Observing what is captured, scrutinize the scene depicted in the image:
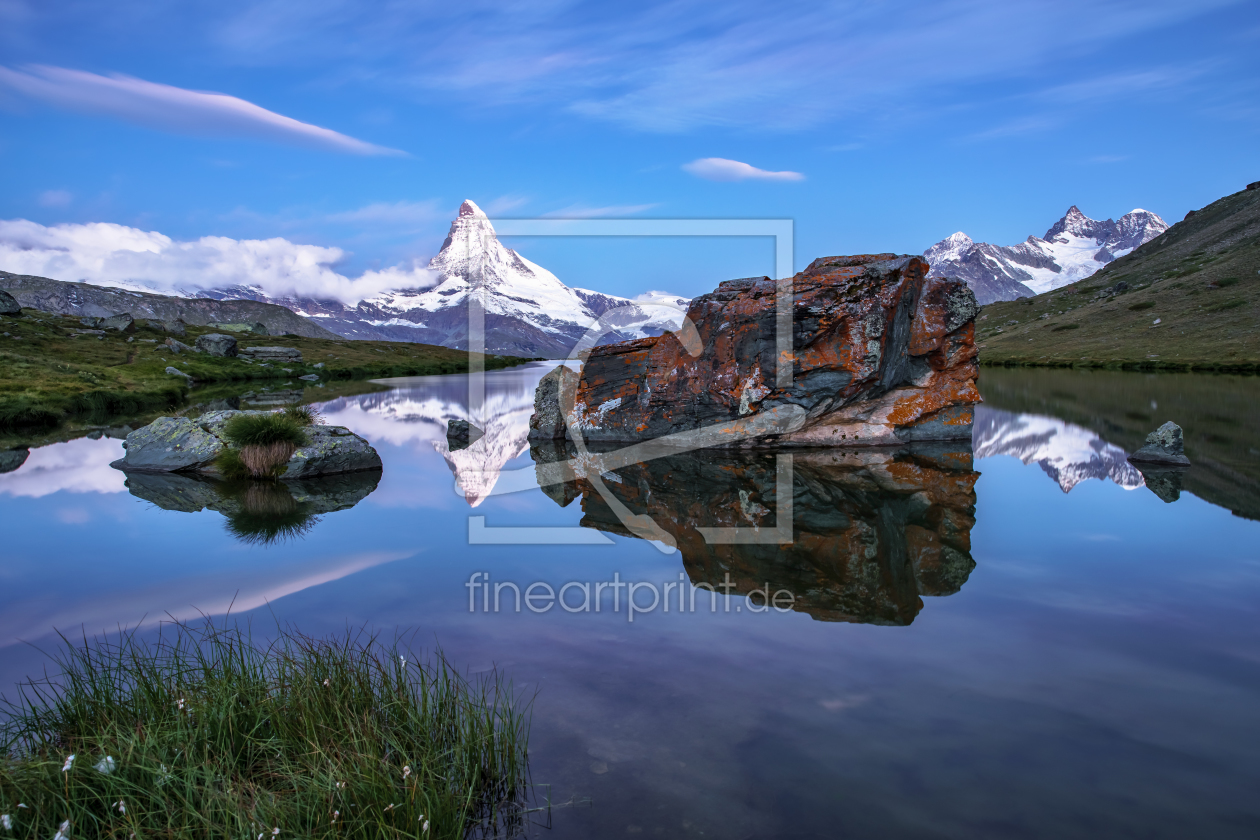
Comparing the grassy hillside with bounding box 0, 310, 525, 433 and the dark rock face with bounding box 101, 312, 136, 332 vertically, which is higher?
the dark rock face with bounding box 101, 312, 136, 332

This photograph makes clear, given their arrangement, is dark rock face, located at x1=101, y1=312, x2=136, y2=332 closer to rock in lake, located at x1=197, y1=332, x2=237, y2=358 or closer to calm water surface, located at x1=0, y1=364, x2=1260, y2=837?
rock in lake, located at x1=197, y1=332, x2=237, y2=358

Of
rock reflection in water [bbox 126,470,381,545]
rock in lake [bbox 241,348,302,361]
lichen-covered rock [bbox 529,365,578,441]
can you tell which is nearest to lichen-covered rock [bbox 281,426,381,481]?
rock reflection in water [bbox 126,470,381,545]

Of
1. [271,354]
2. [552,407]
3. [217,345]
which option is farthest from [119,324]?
[552,407]

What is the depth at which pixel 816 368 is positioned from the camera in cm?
1950

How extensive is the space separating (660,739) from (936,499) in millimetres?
9576

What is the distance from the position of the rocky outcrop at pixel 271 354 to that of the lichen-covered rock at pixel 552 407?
69893 mm

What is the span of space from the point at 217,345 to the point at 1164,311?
367ft

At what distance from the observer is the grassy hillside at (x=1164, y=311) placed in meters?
66.2

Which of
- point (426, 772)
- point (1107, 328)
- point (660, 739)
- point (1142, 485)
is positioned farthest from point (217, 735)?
point (1107, 328)

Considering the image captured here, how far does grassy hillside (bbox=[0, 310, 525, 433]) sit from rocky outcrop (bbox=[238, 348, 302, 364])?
2.05 meters

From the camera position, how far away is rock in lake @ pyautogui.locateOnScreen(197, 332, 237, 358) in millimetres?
81875

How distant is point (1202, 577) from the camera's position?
8.89m

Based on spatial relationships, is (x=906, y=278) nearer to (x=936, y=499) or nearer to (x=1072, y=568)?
(x=936, y=499)

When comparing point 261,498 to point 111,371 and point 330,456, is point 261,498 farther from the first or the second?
point 111,371
